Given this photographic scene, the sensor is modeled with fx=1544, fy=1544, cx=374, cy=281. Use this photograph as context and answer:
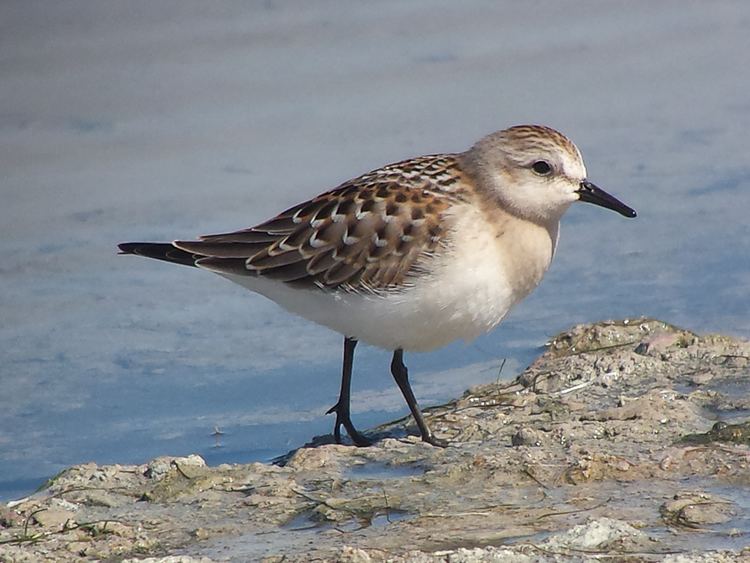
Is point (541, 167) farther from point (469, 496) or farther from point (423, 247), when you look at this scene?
point (469, 496)

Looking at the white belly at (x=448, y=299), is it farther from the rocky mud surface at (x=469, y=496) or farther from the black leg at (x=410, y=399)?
the rocky mud surface at (x=469, y=496)

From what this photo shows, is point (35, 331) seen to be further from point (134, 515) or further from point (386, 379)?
point (134, 515)

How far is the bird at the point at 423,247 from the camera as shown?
7004 millimetres

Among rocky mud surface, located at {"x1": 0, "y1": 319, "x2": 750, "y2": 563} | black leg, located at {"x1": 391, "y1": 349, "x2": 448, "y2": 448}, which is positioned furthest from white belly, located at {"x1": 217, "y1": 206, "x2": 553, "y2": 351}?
rocky mud surface, located at {"x1": 0, "y1": 319, "x2": 750, "y2": 563}

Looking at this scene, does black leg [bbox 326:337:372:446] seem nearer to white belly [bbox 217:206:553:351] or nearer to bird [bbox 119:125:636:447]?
bird [bbox 119:125:636:447]

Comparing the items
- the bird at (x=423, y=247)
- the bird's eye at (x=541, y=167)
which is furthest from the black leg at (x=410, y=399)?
the bird's eye at (x=541, y=167)

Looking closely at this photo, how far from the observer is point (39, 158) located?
10836 mm

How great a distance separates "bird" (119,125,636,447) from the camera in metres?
7.00

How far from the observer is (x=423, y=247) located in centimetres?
700

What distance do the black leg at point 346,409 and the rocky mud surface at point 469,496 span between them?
0.45ft

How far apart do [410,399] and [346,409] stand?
1.14 feet

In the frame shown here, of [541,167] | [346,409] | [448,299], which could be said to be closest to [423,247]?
[448,299]

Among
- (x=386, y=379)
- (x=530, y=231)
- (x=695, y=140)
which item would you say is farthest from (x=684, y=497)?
(x=695, y=140)

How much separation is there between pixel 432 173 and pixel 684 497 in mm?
2255
